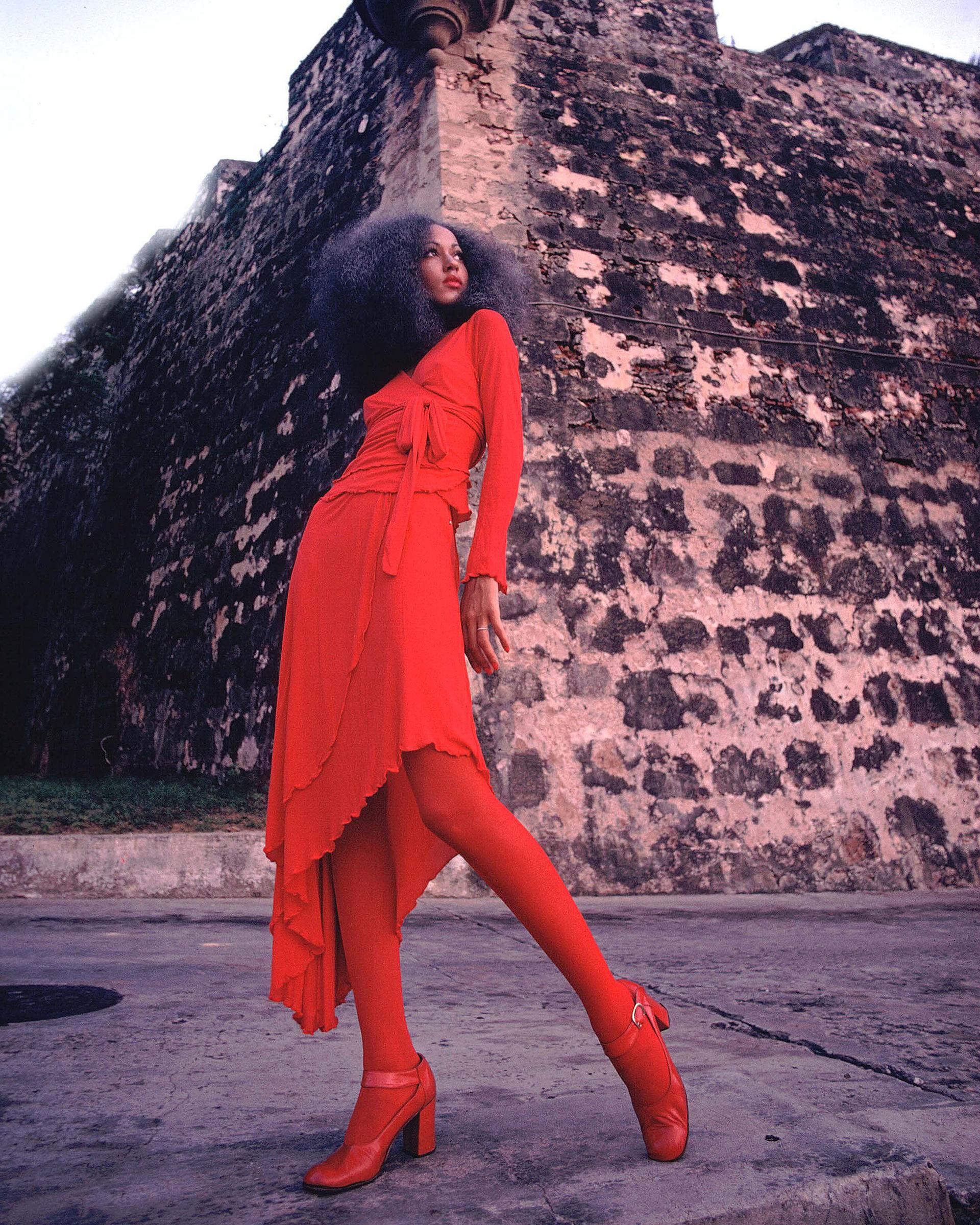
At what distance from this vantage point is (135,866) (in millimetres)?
3611

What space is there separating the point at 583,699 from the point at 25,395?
8.92 metres

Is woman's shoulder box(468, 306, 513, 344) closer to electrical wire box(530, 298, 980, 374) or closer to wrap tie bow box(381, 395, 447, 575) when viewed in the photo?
wrap tie bow box(381, 395, 447, 575)

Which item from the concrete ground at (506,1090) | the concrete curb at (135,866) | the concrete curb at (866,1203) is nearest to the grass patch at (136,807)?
the concrete curb at (135,866)

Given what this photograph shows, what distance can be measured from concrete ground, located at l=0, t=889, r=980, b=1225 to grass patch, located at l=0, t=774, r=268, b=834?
100 centimetres

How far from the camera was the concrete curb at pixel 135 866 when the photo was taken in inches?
138

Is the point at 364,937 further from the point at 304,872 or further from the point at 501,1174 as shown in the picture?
the point at 501,1174

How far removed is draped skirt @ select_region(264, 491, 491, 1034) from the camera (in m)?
1.35

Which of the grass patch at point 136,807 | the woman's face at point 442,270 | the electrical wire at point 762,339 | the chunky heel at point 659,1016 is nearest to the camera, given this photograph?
the chunky heel at point 659,1016

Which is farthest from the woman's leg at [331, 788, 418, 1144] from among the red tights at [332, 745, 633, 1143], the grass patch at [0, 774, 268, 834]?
the grass patch at [0, 774, 268, 834]

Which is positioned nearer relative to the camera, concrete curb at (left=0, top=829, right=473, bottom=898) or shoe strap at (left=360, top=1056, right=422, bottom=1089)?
shoe strap at (left=360, top=1056, right=422, bottom=1089)

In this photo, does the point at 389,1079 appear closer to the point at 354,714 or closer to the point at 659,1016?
Answer: the point at 659,1016

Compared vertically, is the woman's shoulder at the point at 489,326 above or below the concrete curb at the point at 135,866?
above

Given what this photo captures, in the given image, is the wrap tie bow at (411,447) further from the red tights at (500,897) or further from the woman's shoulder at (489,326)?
the red tights at (500,897)

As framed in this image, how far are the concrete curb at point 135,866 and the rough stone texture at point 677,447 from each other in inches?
38.4
